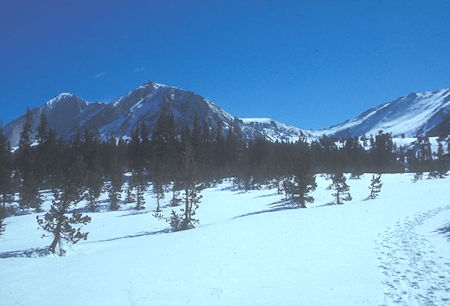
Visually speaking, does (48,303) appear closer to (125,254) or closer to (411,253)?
(125,254)

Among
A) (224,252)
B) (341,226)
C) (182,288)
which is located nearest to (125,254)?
(224,252)

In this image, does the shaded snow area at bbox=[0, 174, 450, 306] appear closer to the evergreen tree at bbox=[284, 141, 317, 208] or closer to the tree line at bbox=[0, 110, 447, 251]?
the tree line at bbox=[0, 110, 447, 251]

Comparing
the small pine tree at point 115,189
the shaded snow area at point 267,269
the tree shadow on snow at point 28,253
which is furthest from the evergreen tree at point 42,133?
the shaded snow area at point 267,269

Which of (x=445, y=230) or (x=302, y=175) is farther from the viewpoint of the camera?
(x=302, y=175)

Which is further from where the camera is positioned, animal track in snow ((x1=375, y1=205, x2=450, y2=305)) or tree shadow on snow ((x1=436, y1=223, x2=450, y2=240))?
tree shadow on snow ((x1=436, y1=223, x2=450, y2=240))

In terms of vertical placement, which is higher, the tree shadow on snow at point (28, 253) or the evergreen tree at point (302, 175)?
the evergreen tree at point (302, 175)

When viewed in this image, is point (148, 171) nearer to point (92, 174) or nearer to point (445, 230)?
point (92, 174)

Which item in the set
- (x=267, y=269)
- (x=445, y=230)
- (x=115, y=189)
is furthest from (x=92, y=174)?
(x=445, y=230)

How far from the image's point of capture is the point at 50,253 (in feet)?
54.2

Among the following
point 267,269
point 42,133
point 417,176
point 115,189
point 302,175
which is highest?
point 42,133

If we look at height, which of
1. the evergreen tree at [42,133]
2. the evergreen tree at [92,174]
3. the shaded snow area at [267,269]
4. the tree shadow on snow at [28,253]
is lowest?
the tree shadow on snow at [28,253]

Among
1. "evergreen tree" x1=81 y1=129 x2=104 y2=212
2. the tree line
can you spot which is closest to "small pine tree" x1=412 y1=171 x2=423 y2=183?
the tree line

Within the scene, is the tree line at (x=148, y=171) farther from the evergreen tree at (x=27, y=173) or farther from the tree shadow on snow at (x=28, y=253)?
the tree shadow on snow at (x=28, y=253)

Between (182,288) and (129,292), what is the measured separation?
64.1 inches
